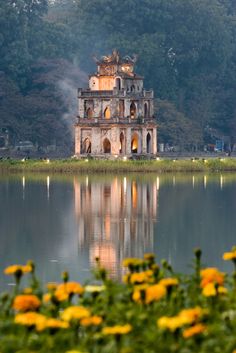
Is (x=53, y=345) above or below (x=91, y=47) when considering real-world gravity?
below

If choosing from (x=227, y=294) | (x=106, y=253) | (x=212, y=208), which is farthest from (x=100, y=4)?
(x=227, y=294)

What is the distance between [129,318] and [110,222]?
28729 millimetres

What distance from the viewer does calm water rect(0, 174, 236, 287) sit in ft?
100

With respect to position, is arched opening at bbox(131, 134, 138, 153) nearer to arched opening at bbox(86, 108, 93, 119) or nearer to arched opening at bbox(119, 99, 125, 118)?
arched opening at bbox(119, 99, 125, 118)

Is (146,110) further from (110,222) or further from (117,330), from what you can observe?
(117,330)

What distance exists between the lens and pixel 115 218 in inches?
1725

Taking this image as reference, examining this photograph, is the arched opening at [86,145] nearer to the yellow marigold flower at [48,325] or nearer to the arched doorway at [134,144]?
the arched doorway at [134,144]

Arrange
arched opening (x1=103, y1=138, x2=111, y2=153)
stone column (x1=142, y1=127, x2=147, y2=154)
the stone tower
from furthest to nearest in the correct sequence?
stone column (x1=142, y1=127, x2=147, y2=154) → arched opening (x1=103, y1=138, x2=111, y2=153) → the stone tower

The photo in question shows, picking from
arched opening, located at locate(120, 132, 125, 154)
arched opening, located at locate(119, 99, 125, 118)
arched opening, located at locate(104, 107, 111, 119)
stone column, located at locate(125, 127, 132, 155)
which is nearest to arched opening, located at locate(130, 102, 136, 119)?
arched opening, located at locate(119, 99, 125, 118)

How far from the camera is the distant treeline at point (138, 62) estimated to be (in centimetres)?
11089

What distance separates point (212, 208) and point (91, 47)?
81748 mm

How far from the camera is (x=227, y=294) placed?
47.9ft

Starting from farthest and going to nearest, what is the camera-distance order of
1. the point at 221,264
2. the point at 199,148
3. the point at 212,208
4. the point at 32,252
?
the point at 199,148, the point at 212,208, the point at 32,252, the point at 221,264

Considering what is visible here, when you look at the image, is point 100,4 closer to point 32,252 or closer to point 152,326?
point 32,252
